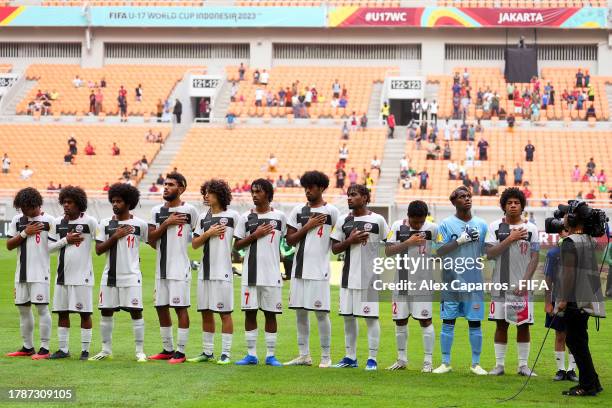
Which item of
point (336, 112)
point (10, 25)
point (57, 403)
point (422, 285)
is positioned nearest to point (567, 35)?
point (336, 112)

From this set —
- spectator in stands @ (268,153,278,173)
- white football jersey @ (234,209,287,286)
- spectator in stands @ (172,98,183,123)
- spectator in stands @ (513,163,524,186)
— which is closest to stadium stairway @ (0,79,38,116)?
spectator in stands @ (172,98,183,123)

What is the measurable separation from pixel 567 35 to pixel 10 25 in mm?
27627

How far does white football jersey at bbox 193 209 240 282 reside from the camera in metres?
12.4

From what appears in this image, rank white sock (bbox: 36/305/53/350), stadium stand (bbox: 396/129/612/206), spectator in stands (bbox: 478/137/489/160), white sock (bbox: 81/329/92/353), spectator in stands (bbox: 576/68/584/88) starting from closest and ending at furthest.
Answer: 1. white sock (bbox: 81/329/92/353)
2. white sock (bbox: 36/305/53/350)
3. stadium stand (bbox: 396/129/612/206)
4. spectator in stands (bbox: 478/137/489/160)
5. spectator in stands (bbox: 576/68/584/88)

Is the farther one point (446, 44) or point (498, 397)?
point (446, 44)

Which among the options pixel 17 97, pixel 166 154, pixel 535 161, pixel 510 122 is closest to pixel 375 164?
pixel 535 161

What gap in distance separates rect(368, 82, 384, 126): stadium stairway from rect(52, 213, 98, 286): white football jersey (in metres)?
37.2

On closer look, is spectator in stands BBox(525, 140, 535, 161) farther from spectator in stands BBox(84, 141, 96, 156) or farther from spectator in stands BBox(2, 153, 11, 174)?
spectator in stands BBox(2, 153, 11, 174)

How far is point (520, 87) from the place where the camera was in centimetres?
5112

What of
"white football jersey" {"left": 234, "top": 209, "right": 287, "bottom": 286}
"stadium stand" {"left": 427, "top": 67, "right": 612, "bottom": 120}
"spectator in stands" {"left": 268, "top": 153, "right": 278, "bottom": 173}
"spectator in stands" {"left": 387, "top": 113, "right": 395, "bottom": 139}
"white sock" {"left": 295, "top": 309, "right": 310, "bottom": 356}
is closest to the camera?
"white sock" {"left": 295, "top": 309, "right": 310, "bottom": 356}

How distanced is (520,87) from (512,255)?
40.4 metres

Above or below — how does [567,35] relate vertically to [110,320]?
above

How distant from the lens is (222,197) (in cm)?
1249

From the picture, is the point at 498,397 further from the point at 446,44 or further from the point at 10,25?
the point at 10,25
